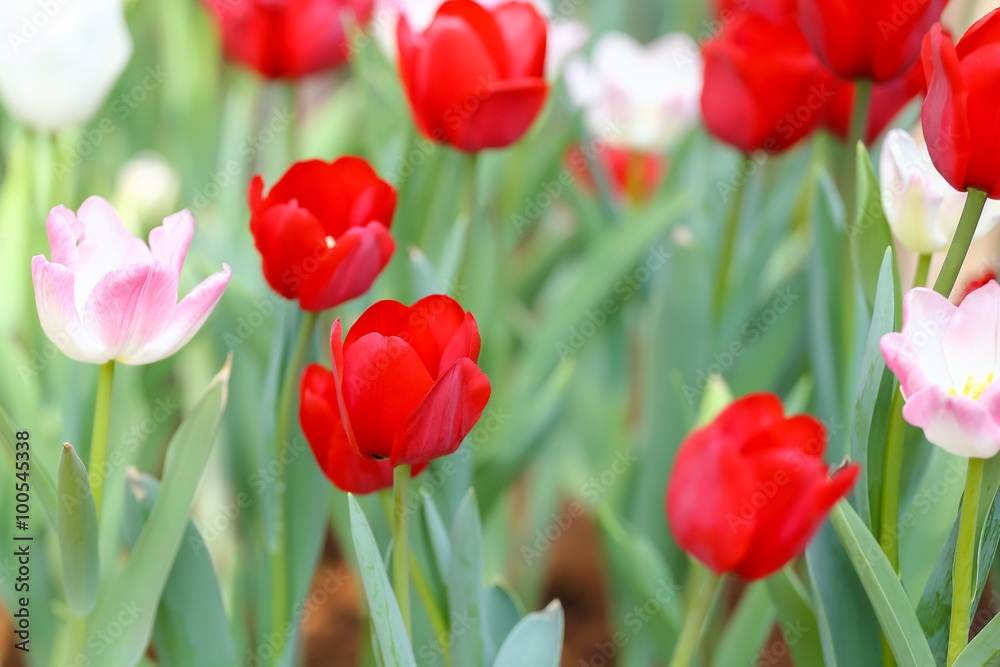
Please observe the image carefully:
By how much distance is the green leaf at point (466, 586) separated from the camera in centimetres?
44

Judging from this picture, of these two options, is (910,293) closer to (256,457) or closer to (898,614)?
(898,614)

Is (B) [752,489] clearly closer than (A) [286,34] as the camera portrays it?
Yes

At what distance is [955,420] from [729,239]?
399mm

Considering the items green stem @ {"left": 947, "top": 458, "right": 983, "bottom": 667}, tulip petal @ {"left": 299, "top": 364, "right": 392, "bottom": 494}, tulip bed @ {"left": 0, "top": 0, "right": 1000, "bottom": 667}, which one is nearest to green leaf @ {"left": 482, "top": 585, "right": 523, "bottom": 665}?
tulip bed @ {"left": 0, "top": 0, "right": 1000, "bottom": 667}

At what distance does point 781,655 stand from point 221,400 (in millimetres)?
652

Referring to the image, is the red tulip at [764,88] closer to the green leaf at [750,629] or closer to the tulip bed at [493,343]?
the tulip bed at [493,343]

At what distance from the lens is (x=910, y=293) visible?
367mm

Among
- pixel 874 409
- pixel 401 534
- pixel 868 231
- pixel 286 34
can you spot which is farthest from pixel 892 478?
pixel 286 34

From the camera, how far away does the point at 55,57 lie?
1.99 ft

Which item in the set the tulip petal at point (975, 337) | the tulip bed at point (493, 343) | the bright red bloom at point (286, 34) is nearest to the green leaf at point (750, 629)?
the tulip bed at point (493, 343)

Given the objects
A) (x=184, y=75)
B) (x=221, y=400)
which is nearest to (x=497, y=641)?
(x=221, y=400)

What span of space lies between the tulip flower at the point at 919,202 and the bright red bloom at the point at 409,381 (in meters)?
0.24

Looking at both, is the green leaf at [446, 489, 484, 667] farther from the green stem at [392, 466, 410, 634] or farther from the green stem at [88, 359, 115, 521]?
the green stem at [88, 359, 115, 521]

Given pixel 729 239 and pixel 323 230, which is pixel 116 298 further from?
pixel 729 239
